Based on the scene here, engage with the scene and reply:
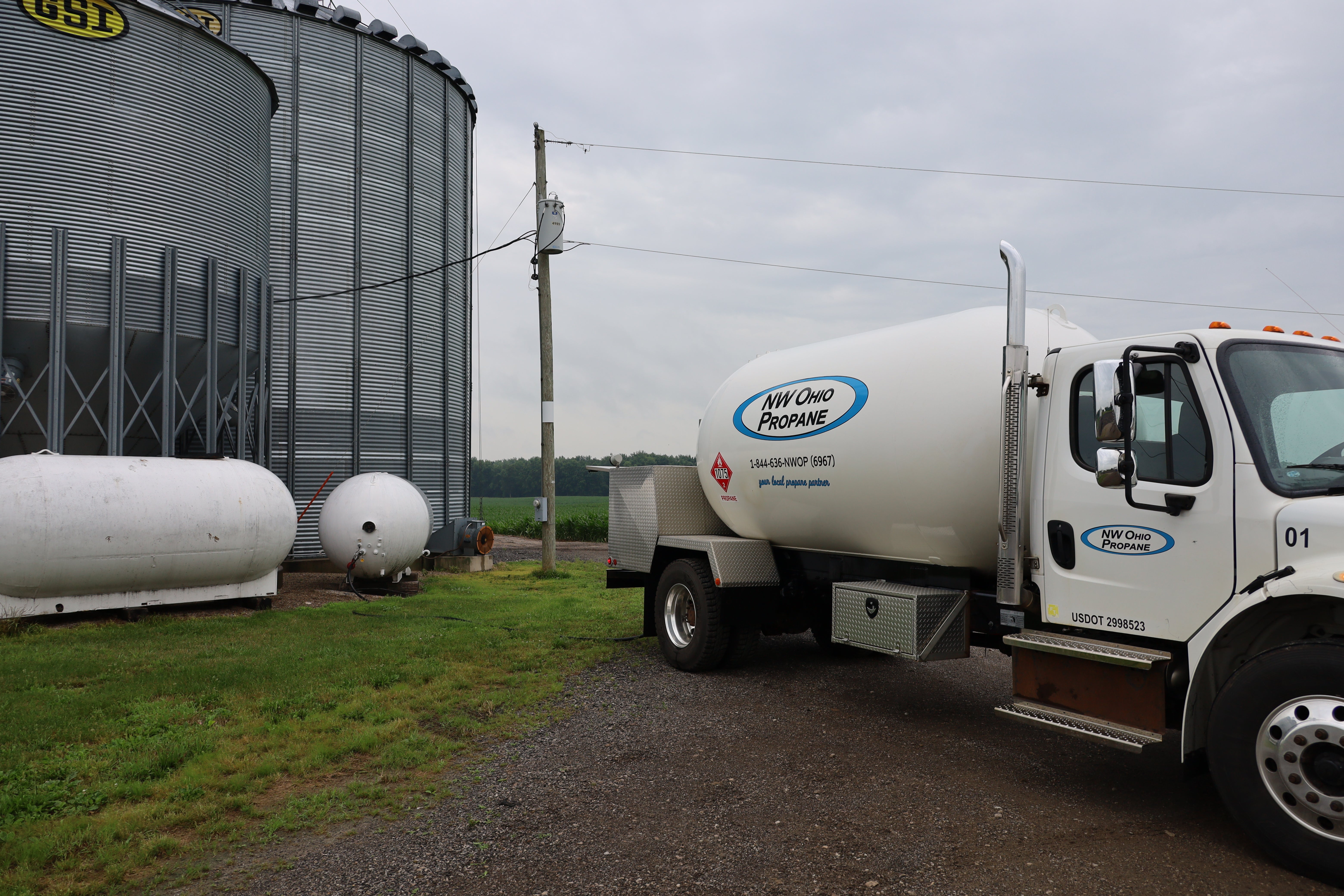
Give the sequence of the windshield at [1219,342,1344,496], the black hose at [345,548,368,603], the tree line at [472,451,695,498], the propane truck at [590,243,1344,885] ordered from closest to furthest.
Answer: the propane truck at [590,243,1344,885] < the windshield at [1219,342,1344,496] < the black hose at [345,548,368,603] < the tree line at [472,451,695,498]

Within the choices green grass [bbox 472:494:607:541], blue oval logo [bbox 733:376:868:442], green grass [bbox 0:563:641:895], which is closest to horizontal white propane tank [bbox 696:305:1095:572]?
blue oval logo [bbox 733:376:868:442]

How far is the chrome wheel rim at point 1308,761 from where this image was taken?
167 inches

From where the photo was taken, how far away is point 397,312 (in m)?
20.6

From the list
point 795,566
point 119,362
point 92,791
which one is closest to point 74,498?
point 119,362

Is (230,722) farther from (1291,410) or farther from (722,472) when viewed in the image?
(1291,410)

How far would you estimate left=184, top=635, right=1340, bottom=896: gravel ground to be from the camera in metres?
4.43

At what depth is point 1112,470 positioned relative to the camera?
5238 mm

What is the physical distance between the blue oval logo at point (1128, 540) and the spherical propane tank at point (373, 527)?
12.8 m

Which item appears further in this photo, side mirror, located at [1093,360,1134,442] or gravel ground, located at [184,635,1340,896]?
side mirror, located at [1093,360,1134,442]

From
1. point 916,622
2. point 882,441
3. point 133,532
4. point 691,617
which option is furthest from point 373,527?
A: point 916,622

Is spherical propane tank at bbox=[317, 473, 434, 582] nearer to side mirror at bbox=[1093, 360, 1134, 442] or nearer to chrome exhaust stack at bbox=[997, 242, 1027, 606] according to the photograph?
chrome exhaust stack at bbox=[997, 242, 1027, 606]

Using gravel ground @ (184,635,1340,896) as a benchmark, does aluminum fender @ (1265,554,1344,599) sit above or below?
above

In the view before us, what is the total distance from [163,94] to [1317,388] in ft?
51.8

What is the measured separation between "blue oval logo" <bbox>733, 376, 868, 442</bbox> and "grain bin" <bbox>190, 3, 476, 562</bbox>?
12206mm
